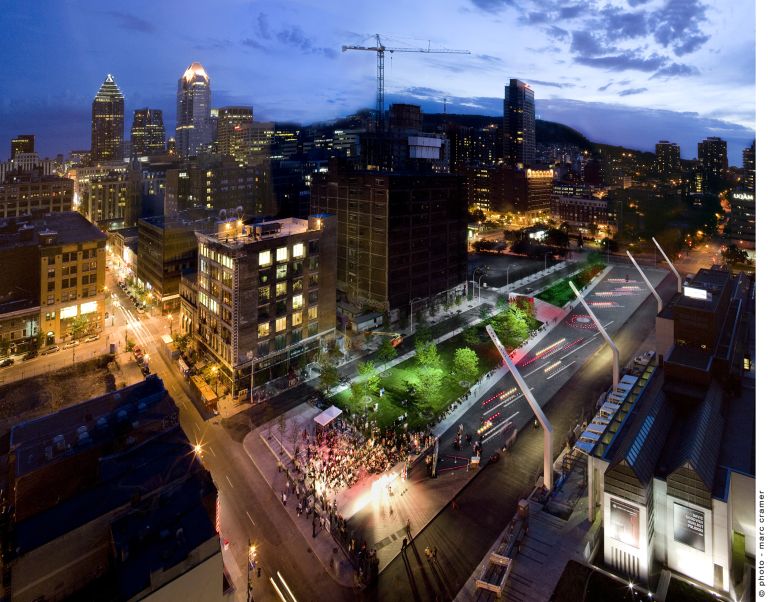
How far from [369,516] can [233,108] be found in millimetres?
161489

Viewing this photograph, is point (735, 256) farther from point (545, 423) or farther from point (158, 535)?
point (158, 535)

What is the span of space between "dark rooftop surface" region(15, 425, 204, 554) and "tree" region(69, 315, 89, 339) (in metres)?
27.5

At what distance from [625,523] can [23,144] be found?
426 ft

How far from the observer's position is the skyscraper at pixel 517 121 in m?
182

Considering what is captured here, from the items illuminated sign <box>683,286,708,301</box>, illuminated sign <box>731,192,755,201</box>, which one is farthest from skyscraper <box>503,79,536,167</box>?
illuminated sign <box>683,286,708,301</box>

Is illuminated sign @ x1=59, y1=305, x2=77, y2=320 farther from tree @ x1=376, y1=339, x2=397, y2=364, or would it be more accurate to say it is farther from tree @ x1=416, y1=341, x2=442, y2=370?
tree @ x1=416, y1=341, x2=442, y2=370

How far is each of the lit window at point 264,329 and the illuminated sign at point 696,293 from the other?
28.0 metres

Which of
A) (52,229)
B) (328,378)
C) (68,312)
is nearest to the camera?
(328,378)

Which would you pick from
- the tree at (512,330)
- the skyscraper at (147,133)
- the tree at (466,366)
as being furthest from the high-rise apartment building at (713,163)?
the skyscraper at (147,133)

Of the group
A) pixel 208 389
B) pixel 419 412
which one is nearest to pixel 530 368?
pixel 419 412

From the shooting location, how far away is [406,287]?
4684 centimetres

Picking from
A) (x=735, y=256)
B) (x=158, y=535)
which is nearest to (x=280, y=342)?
(x=158, y=535)

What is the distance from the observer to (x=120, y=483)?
56.5 ft
